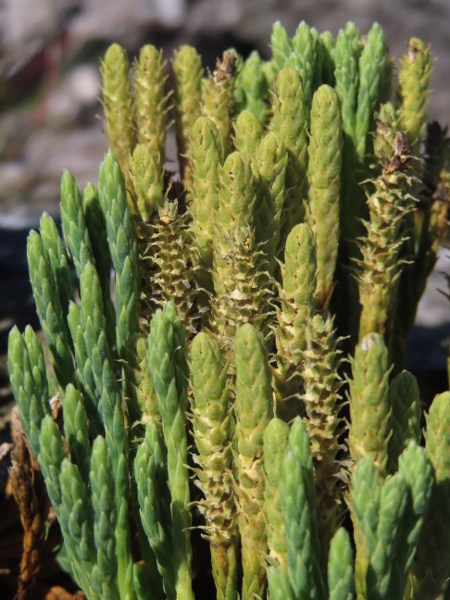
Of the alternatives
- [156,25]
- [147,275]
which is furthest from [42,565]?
[156,25]

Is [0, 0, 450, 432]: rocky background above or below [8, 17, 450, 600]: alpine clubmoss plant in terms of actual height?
above

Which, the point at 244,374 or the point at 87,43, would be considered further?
the point at 87,43

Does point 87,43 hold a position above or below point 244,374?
above

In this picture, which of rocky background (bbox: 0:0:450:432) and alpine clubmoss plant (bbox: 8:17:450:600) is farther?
rocky background (bbox: 0:0:450:432)

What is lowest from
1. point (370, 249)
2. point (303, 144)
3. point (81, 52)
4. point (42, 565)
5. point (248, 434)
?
point (42, 565)

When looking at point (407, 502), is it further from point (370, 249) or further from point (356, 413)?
point (370, 249)
